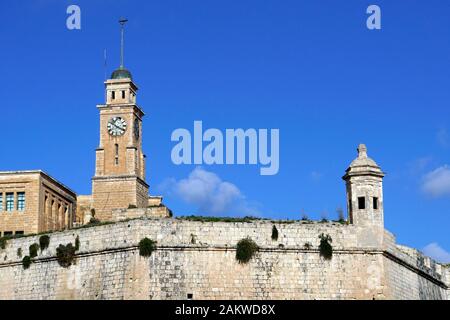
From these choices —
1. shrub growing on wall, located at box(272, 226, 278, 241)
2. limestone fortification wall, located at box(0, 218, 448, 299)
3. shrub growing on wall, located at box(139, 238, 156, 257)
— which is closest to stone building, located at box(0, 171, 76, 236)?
limestone fortification wall, located at box(0, 218, 448, 299)

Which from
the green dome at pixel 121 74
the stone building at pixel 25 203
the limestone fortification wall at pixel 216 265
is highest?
the green dome at pixel 121 74

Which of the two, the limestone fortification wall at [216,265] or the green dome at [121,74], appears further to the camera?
the green dome at [121,74]

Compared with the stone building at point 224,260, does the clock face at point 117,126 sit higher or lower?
higher

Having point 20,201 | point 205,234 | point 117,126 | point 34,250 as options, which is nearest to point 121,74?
point 117,126

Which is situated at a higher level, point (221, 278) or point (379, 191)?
point (379, 191)

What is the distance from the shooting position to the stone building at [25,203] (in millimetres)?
52094

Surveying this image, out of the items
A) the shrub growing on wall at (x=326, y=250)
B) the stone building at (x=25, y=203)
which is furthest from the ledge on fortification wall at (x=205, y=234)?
the stone building at (x=25, y=203)

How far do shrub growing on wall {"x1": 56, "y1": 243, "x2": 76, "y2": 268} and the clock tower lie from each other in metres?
22.5

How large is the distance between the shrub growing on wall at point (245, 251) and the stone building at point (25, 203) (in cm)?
1722

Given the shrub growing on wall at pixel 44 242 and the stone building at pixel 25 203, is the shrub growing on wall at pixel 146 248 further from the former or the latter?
the stone building at pixel 25 203
